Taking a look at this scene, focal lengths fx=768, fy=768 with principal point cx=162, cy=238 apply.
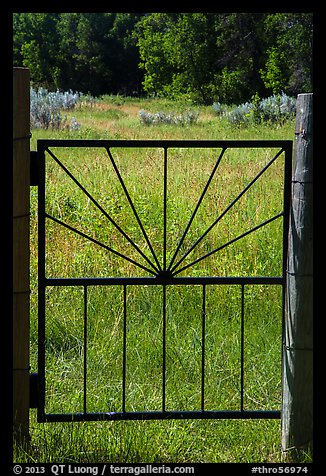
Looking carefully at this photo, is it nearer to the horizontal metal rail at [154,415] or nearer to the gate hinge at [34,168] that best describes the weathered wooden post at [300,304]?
the horizontal metal rail at [154,415]

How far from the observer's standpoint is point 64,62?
4188cm

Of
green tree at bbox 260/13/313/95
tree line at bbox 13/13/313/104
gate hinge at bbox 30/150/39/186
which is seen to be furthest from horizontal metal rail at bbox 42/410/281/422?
green tree at bbox 260/13/313/95

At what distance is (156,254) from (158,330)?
1263 millimetres

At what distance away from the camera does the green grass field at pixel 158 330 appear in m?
3.05

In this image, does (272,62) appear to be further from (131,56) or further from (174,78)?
(131,56)

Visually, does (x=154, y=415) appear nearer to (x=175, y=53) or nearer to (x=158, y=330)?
(x=158, y=330)

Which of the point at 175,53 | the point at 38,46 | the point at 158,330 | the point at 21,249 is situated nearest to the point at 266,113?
the point at 158,330

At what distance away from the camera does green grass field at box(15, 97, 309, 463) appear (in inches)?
120

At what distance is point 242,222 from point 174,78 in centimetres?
3237

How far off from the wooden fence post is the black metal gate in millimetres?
85

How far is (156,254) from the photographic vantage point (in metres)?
5.47
